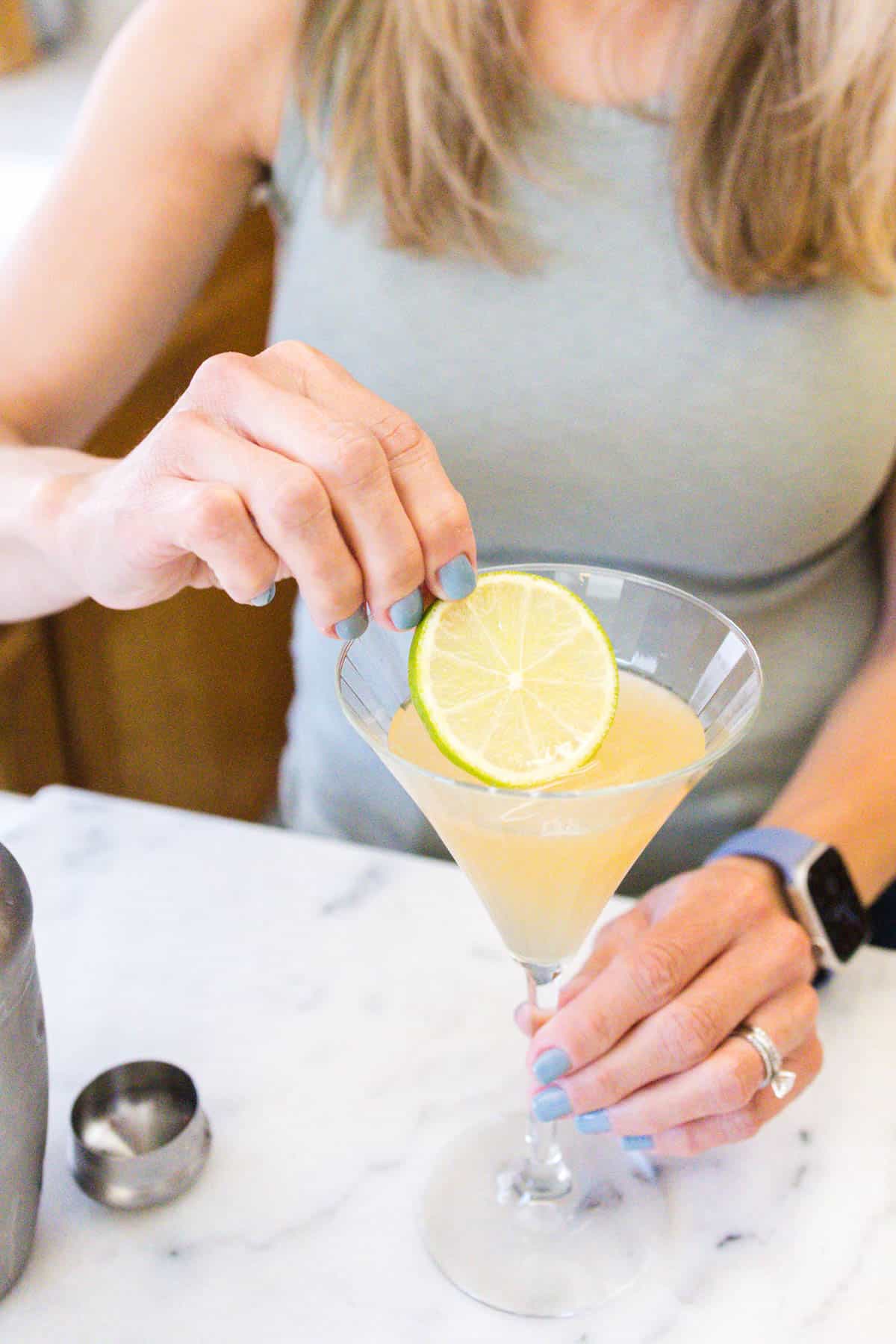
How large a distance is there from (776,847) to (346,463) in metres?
0.44

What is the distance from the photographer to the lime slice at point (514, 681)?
2.26ft

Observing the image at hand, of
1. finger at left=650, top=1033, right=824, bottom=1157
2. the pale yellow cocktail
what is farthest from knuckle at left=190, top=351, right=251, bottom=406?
finger at left=650, top=1033, right=824, bottom=1157

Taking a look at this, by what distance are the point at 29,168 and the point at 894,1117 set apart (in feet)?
5.61

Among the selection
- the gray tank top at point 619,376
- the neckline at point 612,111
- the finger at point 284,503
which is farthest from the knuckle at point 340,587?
the neckline at point 612,111

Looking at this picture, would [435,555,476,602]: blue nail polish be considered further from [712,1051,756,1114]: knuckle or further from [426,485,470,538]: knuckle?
[712,1051,756,1114]: knuckle

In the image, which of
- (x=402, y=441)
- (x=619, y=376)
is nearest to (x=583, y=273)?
(x=619, y=376)

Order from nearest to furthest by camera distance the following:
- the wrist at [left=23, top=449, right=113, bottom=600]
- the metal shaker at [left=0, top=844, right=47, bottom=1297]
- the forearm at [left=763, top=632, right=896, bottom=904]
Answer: the metal shaker at [left=0, top=844, right=47, bottom=1297]
the wrist at [left=23, top=449, right=113, bottom=600]
the forearm at [left=763, top=632, right=896, bottom=904]

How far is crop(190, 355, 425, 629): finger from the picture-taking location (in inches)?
24.8

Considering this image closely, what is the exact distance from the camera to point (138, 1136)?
0.75m

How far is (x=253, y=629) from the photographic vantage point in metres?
2.10

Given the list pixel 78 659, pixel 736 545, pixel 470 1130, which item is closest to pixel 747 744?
pixel 736 545

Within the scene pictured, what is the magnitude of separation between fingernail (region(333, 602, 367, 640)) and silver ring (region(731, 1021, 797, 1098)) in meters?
0.33

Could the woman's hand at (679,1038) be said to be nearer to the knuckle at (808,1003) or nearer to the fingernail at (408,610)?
the knuckle at (808,1003)

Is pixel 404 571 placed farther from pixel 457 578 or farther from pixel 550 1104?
pixel 550 1104
